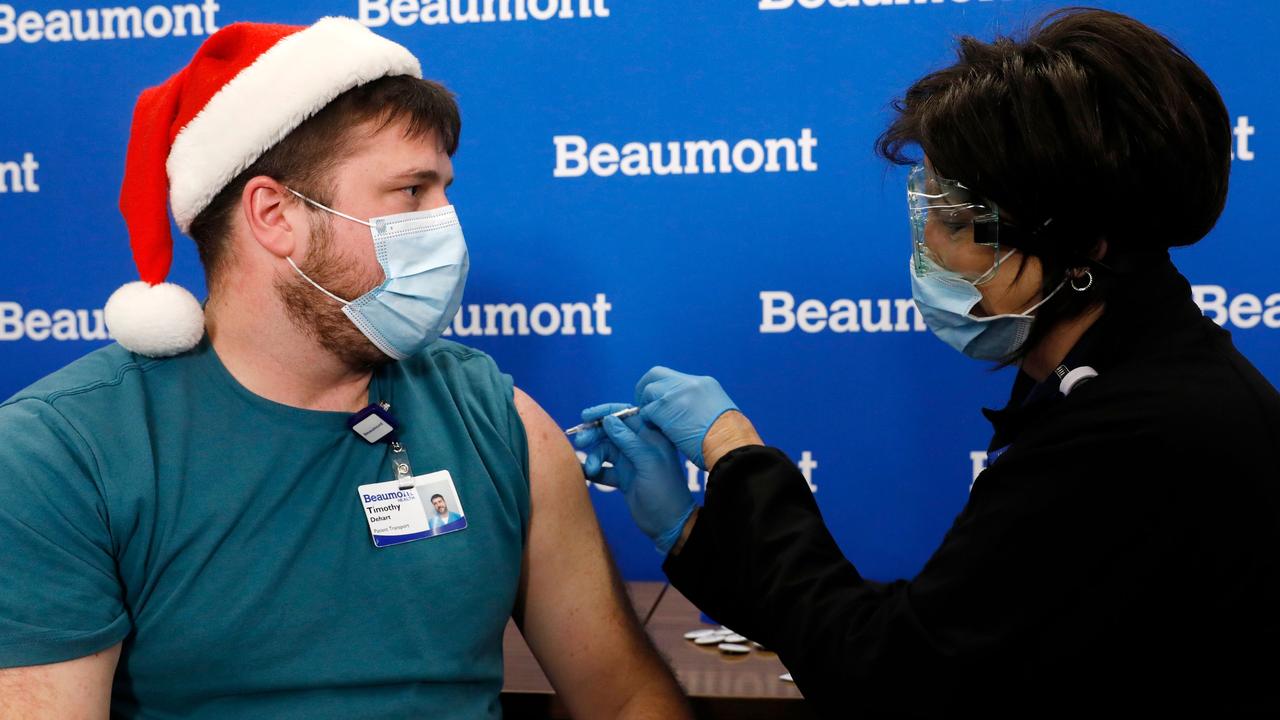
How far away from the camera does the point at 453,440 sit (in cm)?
152

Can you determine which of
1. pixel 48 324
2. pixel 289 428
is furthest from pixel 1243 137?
pixel 48 324

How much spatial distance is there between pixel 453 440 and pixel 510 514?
13 cm

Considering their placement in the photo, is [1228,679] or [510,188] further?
[510,188]

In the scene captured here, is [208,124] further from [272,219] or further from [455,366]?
[455,366]

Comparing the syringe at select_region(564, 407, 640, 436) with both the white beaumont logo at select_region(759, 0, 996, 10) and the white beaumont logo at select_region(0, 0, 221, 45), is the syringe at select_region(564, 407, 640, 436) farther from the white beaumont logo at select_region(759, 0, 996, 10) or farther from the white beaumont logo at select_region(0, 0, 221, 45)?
the white beaumont logo at select_region(0, 0, 221, 45)

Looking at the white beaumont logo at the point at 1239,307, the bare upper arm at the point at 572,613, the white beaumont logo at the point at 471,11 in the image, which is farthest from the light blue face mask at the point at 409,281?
the white beaumont logo at the point at 1239,307

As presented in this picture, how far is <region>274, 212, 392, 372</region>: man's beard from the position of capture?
1.41 meters

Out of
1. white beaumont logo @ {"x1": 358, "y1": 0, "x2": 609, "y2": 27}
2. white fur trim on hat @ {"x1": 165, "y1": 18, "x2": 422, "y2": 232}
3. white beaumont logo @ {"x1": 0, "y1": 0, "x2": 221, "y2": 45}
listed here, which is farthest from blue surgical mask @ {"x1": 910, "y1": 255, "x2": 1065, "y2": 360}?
white beaumont logo @ {"x1": 0, "y1": 0, "x2": 221, "y2": 45}

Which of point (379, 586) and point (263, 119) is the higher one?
point (263, 119)

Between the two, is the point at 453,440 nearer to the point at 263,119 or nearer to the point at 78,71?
the point at 263,119

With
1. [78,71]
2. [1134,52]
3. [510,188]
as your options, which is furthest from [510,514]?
[78,71]

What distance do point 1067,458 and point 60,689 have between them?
1.08 metres

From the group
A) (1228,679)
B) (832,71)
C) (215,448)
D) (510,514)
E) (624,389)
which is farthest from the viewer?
(624,389)

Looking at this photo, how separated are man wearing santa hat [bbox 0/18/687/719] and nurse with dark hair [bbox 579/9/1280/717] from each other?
1.20ft
